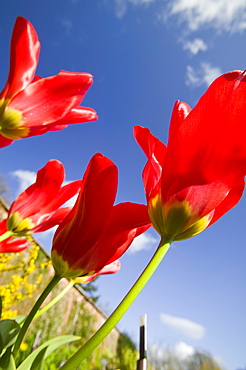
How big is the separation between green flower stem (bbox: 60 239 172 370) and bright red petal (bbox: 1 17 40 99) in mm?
221

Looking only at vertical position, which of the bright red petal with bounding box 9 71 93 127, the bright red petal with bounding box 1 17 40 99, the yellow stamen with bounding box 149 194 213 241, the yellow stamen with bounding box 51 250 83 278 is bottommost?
the yellow stamen with bounding box 149 194 213 241

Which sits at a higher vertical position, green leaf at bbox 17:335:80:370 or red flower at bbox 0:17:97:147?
red flower at bbox 0:17:97:147

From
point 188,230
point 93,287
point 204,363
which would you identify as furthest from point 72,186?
point 93,287

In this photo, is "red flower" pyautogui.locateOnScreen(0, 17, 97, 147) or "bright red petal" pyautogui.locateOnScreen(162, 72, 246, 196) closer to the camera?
"bright red petal" pyautogui.locateOnScreen(162, 72, 246, 196)

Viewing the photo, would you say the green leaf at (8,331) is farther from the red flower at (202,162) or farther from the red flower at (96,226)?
the red flower at (202,162)

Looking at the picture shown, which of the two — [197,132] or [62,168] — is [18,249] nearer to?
[62,168]

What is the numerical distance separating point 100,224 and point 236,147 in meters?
0.12

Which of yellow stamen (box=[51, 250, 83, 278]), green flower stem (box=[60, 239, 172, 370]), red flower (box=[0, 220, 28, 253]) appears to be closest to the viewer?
green flower stem (box=[60, 239, 172, 370])

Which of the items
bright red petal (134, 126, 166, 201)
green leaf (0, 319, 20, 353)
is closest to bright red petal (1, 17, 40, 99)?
bright red petal (134, 126, 166, 201)

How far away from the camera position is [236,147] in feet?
0.75

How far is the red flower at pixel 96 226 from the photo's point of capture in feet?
0.87

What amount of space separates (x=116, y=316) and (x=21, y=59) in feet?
0.84

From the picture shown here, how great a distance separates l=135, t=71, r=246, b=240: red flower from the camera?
228mm

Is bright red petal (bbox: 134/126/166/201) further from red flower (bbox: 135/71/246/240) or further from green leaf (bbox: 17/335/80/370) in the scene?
green leaf (bbox: 17/335/80/370)
